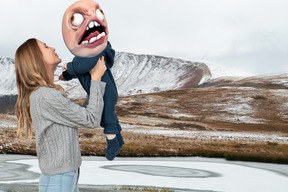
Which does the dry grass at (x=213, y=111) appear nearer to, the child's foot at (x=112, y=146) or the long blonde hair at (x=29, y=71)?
the child's foot at (x=112, y=146)

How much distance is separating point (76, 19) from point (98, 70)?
592 millimetres

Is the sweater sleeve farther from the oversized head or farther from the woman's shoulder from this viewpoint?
the oversized head

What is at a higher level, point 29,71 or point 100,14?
point 100,14

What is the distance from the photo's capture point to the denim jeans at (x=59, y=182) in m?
3.27

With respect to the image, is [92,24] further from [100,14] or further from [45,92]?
[45,92]

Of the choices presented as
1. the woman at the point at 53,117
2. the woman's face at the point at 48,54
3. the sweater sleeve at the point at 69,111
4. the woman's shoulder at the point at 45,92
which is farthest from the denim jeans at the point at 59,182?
the woman's face at the point at 48,54

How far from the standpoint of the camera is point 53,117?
3277 mm

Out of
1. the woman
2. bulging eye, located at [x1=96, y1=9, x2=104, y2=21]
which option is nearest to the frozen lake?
the woman

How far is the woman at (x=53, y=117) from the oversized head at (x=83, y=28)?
384 millimetres

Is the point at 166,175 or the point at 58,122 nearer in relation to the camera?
the point at 58,122

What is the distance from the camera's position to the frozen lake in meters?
12.0

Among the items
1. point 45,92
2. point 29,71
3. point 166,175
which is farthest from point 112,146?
point 166,175

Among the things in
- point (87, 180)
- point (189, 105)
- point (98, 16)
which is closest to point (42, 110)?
point (98, 16)

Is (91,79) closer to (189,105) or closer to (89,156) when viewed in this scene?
(89,156)
